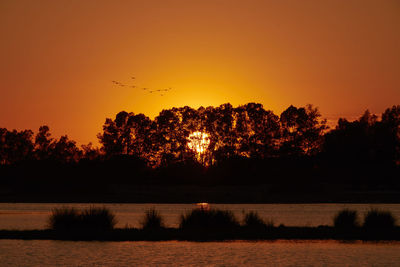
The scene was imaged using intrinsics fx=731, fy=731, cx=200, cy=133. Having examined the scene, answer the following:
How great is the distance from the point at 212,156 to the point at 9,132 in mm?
54590

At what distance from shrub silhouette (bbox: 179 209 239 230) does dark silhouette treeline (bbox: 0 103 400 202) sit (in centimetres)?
7595

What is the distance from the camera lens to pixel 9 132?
546 ft

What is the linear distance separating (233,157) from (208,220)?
89267 millimetres

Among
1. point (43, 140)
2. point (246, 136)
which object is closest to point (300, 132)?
point (246, 136)

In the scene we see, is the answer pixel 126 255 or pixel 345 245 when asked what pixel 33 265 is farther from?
pixel 345 245

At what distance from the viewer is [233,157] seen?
5162 inches

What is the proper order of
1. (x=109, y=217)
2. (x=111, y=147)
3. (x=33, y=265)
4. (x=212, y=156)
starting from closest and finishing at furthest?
1. (x=33, y=265)
2. (x=109, y=217)
3. (x=212, y=156)
4. (x=111, y=147)

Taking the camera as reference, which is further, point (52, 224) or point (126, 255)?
point (52, 224)

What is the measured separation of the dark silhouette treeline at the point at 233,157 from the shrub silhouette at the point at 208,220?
76.0m

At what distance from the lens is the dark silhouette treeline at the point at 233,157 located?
399 ft

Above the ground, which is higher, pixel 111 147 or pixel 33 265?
pixel 111 147

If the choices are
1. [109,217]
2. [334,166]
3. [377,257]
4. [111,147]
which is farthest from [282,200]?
[377,257]

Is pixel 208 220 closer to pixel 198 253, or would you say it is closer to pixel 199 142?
pixel 198 253

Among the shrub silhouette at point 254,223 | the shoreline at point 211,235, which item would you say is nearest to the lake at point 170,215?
the shrub silhouette at point 254,223
